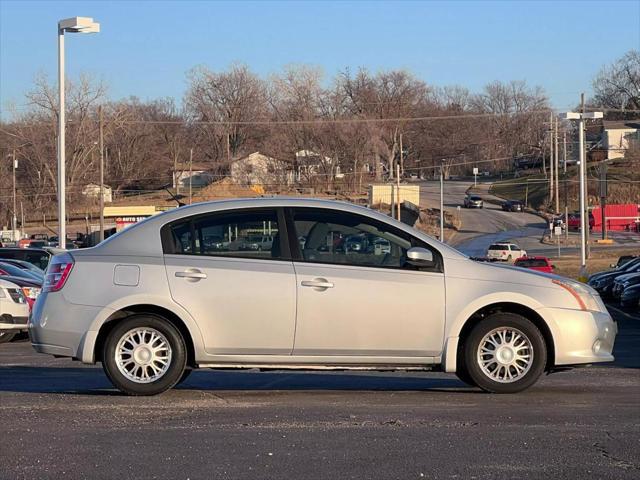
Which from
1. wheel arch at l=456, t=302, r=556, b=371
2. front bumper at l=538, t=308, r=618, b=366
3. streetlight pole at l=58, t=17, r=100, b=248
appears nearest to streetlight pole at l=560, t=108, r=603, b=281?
streetlight pole at l=58, t=17, r=100, b=248

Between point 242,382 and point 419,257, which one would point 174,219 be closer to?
point 242,382

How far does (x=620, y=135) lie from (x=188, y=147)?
52576 mm

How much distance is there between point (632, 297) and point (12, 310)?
53.6 feet

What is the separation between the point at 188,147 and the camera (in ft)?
294

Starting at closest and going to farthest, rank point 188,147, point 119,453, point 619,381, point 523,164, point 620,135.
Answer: point 119,453 → point 619,381 → point 188,147 → point 620,135 → point 523,164

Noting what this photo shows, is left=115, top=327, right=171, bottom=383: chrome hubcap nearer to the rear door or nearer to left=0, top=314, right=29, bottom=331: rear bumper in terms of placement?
the rear door

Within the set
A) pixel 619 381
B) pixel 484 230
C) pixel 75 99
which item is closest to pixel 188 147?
pixel 75 99

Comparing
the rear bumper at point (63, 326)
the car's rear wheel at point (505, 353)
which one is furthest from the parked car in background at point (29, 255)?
the car's rear wheel at point (505, 353)

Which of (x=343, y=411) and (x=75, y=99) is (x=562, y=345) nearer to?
(x=343, y=411)

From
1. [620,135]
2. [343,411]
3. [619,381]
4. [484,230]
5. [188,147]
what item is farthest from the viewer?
[620,135]

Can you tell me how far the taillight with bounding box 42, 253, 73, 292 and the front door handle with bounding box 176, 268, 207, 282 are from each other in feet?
3.23

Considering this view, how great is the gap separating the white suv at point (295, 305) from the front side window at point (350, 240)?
12 millimetres

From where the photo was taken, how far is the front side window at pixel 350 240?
8.20 m

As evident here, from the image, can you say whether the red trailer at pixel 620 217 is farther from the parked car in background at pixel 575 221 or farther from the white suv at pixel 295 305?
the white suv at pixel 295 305
